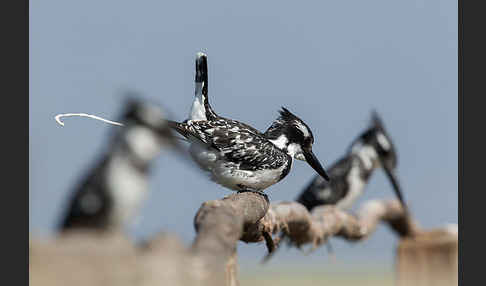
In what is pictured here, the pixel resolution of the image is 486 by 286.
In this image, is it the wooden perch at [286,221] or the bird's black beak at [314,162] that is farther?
the bird's black beak at [314,162]

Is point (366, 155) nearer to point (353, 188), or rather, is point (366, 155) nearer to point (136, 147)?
point (353, 188)

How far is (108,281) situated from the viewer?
4.56 ft

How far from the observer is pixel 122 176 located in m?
1.57

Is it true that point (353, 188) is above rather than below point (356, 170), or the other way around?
below

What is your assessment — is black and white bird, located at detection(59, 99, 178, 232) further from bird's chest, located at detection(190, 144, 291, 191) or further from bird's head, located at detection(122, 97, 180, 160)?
bird's chest, located at detection(190, 144, 291, 191)

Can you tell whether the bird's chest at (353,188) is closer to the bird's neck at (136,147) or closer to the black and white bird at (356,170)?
the black and white bird at (356,170)

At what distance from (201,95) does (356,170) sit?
309 centimetres

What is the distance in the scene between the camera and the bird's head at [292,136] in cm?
481

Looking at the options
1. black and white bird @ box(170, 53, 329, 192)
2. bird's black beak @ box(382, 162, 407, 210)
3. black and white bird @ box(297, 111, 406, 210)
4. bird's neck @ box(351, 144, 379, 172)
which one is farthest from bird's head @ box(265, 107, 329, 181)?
bird's neck @ box(351, 144, 379, 172)

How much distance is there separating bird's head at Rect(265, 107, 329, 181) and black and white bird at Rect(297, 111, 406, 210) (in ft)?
7.06

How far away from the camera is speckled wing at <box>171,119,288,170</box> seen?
14.4ft

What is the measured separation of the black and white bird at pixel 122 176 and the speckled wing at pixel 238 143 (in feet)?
8.27

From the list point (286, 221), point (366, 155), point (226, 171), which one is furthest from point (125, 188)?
point (366, 155)

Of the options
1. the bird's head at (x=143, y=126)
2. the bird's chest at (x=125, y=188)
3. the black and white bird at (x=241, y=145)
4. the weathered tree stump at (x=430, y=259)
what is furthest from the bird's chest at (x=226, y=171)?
the bird's chest at (x=125, y=188)
